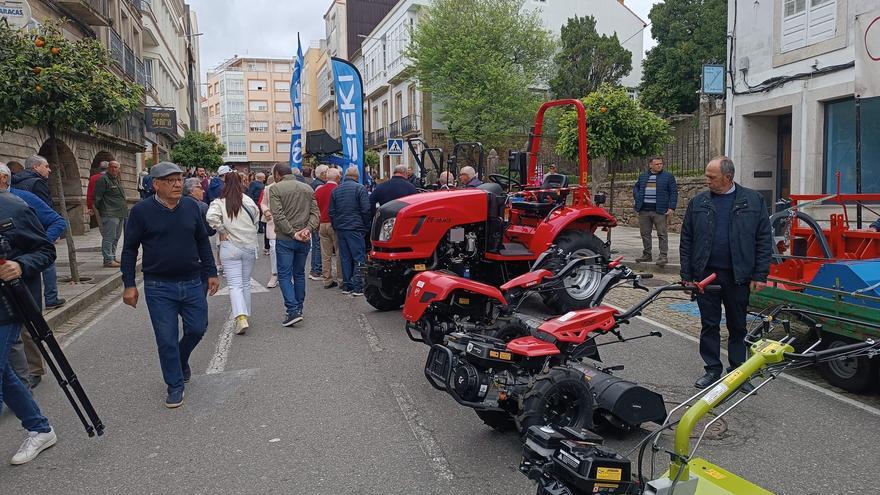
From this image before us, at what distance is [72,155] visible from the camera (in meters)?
17.8

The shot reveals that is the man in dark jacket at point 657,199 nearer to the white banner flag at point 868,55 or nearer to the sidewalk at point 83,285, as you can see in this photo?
the white banner flag at point 868,55

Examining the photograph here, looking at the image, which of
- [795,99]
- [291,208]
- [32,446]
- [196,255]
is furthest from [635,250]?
[32,446]

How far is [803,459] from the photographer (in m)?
3.81

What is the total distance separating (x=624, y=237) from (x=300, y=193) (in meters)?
10.6

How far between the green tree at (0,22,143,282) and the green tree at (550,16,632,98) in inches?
1101

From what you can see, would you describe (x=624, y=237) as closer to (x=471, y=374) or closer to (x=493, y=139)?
(x=471, y=374)

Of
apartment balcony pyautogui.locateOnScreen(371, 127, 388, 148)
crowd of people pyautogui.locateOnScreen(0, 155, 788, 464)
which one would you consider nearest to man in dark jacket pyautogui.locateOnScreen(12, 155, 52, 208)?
crowd of people pyautogui.locateOnScreen(0, 155, 788, 464)

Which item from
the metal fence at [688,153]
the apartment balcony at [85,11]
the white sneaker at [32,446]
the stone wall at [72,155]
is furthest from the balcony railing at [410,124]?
the white sneaker at [32,446]

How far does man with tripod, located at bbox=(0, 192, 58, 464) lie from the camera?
3822mm

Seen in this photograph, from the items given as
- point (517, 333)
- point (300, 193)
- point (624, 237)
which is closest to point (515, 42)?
point (624, 237)

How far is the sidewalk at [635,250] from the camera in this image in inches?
440

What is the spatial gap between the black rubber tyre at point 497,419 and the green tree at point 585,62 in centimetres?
3209

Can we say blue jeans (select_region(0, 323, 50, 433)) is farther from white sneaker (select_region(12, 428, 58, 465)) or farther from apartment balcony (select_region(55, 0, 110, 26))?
apartment balcony (select_region(55, 0, 110, 26))

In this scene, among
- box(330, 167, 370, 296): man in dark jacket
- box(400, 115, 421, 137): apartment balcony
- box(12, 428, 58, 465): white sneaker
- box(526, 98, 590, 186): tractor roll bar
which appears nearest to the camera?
box(12, 428, 58, 465): white sneaker
